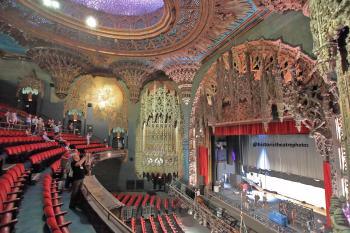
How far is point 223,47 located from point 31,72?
10.7m

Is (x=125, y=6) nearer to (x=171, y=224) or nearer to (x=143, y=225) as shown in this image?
(x=143, y=225)

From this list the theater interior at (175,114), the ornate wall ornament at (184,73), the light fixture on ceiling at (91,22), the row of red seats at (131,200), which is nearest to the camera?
the theater interior at (175,114)

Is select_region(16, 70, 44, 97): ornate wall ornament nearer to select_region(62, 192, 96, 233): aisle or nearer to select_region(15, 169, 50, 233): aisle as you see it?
select_region(15, 169, 50, 233): aisle

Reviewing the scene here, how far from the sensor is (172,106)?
1307 cm

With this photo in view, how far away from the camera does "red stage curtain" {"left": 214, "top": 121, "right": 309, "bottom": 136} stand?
744 cm

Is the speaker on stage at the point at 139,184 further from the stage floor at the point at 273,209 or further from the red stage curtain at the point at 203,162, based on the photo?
the stage floor at the point at 273,209

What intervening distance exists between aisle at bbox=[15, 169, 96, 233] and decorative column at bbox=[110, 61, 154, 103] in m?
8.76

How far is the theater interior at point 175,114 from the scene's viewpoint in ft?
11.4

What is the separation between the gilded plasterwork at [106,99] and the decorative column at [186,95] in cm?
366

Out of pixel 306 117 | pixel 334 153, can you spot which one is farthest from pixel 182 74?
pixel 334 153

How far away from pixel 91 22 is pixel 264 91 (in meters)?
7.70

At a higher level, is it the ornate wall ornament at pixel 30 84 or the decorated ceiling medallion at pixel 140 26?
the decorated ceiling medallion at pixel 140 26

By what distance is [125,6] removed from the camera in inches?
381

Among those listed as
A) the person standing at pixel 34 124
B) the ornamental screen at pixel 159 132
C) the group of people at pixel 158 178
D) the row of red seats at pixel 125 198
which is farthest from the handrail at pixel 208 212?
the person standing at pixel 34 124
